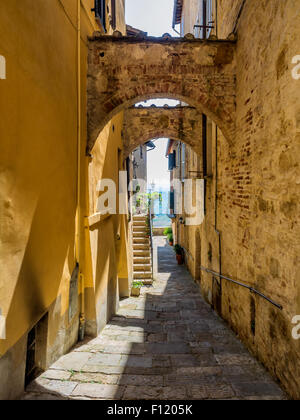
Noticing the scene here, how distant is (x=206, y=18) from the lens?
8164mm

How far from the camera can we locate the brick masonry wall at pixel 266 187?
3.01 metres

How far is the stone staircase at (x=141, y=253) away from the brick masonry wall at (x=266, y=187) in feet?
17.7

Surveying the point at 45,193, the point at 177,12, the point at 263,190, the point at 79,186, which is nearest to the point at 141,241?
the point at 79,186

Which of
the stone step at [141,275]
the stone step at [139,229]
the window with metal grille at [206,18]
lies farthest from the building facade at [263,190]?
the stone step at [139,229]

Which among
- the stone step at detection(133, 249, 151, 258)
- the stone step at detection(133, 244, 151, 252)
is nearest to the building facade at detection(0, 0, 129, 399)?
the stone step at detection(133, 249, 151, 258)

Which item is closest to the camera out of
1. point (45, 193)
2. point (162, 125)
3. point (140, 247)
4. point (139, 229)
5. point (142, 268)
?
point (45, 193)

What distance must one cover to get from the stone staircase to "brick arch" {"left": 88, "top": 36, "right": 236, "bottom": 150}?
681cm

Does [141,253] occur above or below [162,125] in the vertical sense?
below

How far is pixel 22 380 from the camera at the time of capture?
8.89 ft

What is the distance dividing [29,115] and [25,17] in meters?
0.96

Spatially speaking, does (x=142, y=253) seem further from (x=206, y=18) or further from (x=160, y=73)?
(x=206, y=18)

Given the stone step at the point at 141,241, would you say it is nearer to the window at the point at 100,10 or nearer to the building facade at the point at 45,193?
the building facade at the point at 45,193

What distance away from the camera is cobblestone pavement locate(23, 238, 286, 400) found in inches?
119

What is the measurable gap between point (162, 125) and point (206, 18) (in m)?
3.38
